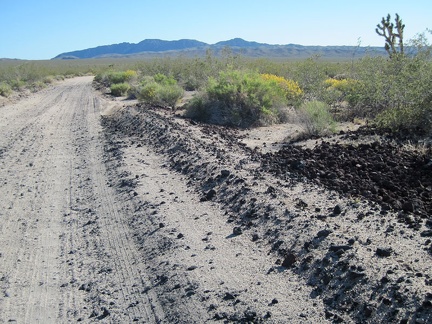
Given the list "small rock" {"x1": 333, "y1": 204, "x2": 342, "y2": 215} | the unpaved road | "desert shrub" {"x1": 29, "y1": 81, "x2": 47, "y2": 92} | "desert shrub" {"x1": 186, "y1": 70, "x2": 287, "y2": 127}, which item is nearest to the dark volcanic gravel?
the unpaved road

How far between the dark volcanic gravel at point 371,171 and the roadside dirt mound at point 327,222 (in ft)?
0.08

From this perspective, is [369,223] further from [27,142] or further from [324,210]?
[27,142]

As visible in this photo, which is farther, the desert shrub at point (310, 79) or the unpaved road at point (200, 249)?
the desert shrub at point (310, 79)

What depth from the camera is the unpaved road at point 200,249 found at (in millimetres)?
4836

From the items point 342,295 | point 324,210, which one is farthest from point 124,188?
point 342,295

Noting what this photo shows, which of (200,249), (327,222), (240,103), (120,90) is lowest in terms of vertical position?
(200,249)

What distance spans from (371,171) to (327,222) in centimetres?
270

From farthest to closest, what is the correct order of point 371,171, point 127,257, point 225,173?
point 225,173 → point 371,171 → point 127,257

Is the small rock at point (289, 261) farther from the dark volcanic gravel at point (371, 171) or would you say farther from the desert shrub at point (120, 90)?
the desert shrub at point (120, 90)

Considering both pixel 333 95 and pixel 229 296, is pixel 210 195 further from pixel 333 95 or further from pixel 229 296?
pixel 333 95

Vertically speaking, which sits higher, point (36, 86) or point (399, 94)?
point (36, 86)

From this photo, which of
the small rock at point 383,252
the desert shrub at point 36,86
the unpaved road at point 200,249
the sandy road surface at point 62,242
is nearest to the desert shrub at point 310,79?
the unpaved road at point 200,249

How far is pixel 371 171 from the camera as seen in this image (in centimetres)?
866

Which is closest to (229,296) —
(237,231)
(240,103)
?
(237,231)
